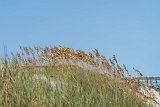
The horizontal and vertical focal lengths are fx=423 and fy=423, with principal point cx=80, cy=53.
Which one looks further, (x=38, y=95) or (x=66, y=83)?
(x=66, y=83)

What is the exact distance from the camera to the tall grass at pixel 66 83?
5.62 metres

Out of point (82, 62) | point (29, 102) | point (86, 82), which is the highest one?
point (82, 62)

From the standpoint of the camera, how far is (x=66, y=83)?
27.0 feet

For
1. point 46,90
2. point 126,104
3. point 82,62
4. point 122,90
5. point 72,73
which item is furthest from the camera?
point 82,62

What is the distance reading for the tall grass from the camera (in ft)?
18.5

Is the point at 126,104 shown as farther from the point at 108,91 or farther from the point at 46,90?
the point at 46,90

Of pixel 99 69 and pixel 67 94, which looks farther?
pixel 99 69

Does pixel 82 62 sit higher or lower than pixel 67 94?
higher

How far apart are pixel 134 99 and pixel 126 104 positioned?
0.53 meters

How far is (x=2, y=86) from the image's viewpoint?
5945 millimetres

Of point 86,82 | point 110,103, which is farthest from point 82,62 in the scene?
point 110,103

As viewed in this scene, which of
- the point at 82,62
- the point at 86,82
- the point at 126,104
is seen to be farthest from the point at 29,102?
the point at 82,62

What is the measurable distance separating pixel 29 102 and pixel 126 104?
3.49 meters

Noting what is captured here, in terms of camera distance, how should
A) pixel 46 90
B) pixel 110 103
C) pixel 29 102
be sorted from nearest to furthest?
pixel 29 102
pixel 46 90
pixel 110 103
